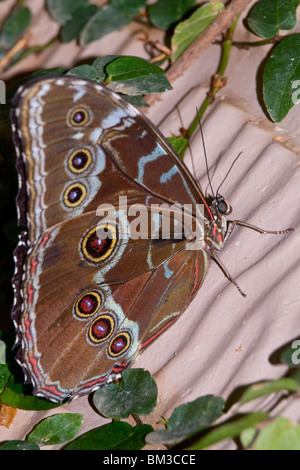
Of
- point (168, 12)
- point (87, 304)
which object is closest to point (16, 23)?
point (168, 12)

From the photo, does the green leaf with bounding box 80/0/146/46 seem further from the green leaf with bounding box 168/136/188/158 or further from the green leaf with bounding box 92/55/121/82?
the green leaf with bounding box 168/136/188/158

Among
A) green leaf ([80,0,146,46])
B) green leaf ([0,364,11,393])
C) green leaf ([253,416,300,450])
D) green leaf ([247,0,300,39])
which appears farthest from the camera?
green leaf ([80,0,146,46])

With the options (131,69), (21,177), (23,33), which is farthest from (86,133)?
(23,33)

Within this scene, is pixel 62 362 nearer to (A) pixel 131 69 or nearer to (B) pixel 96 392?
(B) pixel 96 392

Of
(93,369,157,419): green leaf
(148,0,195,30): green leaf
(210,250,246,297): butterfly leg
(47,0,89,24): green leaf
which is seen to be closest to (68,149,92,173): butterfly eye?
(210,250,246,297): butterfly leg

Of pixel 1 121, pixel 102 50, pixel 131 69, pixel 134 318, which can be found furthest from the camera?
pixel 102 50

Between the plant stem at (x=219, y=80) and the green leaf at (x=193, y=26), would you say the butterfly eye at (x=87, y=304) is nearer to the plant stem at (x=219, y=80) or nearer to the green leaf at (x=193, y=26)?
the plant stem at (x=219, y=80)

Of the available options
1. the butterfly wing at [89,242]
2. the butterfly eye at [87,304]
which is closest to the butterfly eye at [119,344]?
the butterfly wing at [89,242]

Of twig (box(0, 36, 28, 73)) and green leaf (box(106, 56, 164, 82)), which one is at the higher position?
green leaf (box(106, 56, 164, 82))
